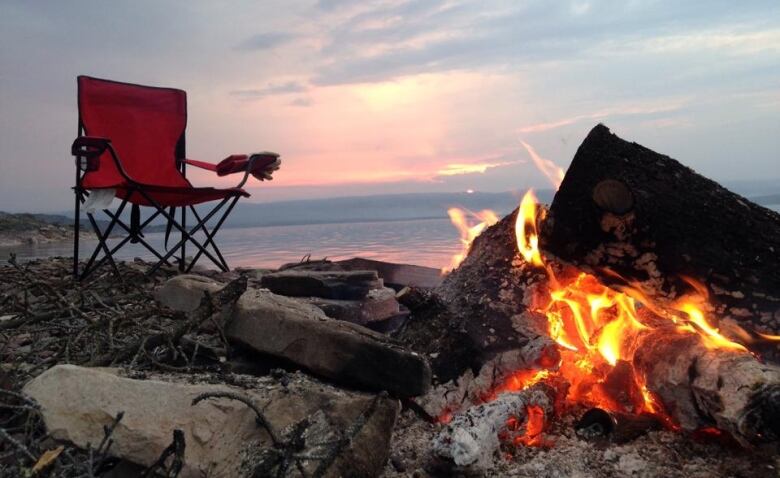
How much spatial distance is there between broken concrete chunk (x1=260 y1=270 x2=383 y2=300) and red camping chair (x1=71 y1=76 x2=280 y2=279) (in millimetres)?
1025

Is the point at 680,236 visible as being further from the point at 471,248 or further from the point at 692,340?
the point at 471,248

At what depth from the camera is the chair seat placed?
173 inches

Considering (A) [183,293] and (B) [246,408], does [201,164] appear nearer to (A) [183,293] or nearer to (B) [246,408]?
(A) [183,293]

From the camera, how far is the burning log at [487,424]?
1854mm

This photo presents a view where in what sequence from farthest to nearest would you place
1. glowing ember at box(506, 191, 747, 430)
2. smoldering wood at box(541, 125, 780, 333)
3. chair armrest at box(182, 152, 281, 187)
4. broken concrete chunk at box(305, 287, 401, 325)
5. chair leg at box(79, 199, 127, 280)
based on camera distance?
1. chair armrest at box(182, 152, 281, 187)
2. chair leg at box(79, 199, 127, 280)
3. broken concrete chunk at box(305, 287, 401, 325)
4. glowing ember at box(506, 191, 747, 430)
5. smoldering wood at box(541, 125, 780, 333)

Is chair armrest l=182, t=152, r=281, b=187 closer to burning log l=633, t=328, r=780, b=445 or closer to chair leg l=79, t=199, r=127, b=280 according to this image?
chair leg l=79, t=199, r=127, b=280

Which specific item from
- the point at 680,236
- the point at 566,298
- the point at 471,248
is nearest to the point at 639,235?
the point at 680,236

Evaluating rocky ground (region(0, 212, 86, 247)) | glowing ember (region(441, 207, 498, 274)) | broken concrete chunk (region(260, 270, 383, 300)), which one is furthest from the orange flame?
rocky ground (region(0, 212, 86, 247))

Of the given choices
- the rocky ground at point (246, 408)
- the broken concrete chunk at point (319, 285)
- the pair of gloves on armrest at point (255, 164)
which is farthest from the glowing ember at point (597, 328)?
the pair of gloves on armrest at point (255, 164)

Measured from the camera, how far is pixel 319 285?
12.6 feet

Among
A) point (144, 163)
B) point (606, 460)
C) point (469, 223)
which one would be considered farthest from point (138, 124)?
point (606, 460)

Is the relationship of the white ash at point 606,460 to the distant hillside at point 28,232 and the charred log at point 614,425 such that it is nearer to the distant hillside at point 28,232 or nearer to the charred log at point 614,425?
the charred log at point 614,425

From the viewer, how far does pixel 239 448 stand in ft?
5.42

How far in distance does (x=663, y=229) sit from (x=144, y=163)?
4653 millimetres
